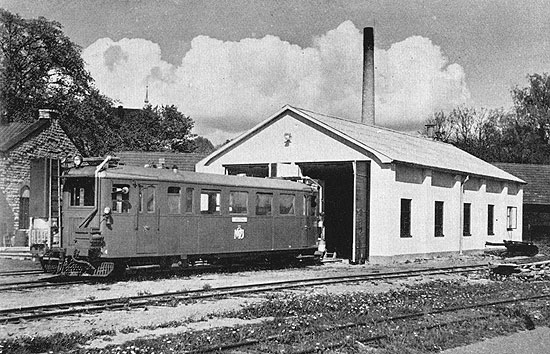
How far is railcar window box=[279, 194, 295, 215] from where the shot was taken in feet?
71.4

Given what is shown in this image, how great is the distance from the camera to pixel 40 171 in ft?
56.9

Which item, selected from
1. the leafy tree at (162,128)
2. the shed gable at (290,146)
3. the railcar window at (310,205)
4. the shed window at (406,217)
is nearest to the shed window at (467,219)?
the shed window at (406,217)

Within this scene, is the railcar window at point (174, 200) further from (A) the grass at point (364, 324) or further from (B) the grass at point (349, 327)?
(A) the grass at point (364, 324)

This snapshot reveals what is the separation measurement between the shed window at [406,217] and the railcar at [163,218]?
6.12m

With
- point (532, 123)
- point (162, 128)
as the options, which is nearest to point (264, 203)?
point (162, 128)

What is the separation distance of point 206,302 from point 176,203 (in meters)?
4.95

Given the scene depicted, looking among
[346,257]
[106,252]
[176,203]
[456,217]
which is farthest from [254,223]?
[456,217]

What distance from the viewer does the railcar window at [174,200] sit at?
1789cm

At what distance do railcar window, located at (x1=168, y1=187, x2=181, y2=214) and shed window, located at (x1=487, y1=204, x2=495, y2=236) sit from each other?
68.8 feet

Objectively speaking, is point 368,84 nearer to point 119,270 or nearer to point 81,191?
point 81,191

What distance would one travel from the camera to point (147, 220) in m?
17.2

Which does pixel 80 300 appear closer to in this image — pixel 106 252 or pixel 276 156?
pixel 106 252

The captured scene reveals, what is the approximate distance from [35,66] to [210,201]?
31.2 m

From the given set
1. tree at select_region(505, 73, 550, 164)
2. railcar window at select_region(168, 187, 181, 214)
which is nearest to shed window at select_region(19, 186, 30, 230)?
railcar window at select_region(168, 187, 181, 214)
